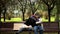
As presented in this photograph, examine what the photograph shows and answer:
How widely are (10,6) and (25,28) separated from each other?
17097 mm

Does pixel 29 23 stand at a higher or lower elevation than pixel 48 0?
lower

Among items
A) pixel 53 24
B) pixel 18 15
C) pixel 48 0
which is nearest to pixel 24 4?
pixel 48 0

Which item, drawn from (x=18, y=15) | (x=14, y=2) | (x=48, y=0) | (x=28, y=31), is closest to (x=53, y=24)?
(x=28, y=31)

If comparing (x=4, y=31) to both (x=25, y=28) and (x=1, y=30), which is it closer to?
(x=1, y=30)

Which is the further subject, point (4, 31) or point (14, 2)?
point (14, 2)

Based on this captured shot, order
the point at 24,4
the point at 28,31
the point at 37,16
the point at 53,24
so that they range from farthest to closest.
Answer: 1. the point at 24,4
2. the point at 53,24
3. the point at 28,31
4. the point at 37,16

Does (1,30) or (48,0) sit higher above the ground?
(48,0)

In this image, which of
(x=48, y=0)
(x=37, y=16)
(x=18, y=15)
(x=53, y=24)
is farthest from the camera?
(x=18, y=15)

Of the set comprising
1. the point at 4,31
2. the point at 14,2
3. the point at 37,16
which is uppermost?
the point at 14,2

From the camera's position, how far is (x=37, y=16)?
396 inches

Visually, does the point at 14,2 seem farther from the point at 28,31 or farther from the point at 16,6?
the point at 28,31

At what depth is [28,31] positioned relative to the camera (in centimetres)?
1097

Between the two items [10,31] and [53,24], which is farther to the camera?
[53,24]

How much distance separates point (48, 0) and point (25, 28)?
50.3 ft
